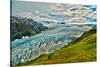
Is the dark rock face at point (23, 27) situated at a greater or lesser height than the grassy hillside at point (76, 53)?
greater

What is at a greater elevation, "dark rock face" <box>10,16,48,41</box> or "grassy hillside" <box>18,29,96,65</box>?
"dark rock face" <box>10,16,48,41</box>

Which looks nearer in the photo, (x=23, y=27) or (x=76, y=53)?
(x=23, y=27)

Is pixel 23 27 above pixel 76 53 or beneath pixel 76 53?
above

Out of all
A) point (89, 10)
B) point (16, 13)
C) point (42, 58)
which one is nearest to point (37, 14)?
point (16, 13)
